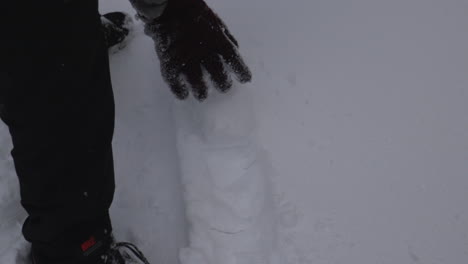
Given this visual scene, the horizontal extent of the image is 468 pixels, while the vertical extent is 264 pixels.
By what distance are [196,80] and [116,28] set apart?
503 mm

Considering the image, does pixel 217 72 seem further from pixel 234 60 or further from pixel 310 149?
pixel 310 149

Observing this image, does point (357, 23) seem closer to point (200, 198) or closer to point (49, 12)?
point (200, 198)

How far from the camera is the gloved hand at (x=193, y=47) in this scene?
0.97 meters

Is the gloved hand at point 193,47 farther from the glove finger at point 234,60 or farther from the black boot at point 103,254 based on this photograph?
the black boot at point 103,254

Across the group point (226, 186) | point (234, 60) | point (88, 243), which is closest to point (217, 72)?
point (234, 60)

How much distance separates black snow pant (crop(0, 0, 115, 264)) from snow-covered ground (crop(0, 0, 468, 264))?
0.86ft

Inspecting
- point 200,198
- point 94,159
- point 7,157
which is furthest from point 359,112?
point 7,157

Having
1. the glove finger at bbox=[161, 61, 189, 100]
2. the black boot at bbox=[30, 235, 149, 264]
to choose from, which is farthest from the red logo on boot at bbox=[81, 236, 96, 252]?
the glove finger at bbox=[161, 61, 189, 100]

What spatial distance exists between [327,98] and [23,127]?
0.83 m

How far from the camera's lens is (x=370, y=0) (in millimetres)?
1355

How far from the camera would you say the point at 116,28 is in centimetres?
136

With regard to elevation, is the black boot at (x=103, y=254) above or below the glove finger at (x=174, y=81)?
below

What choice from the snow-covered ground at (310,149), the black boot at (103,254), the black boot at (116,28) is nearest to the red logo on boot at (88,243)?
the black boot at (103,254)

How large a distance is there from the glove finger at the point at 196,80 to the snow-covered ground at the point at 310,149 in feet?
0.36
